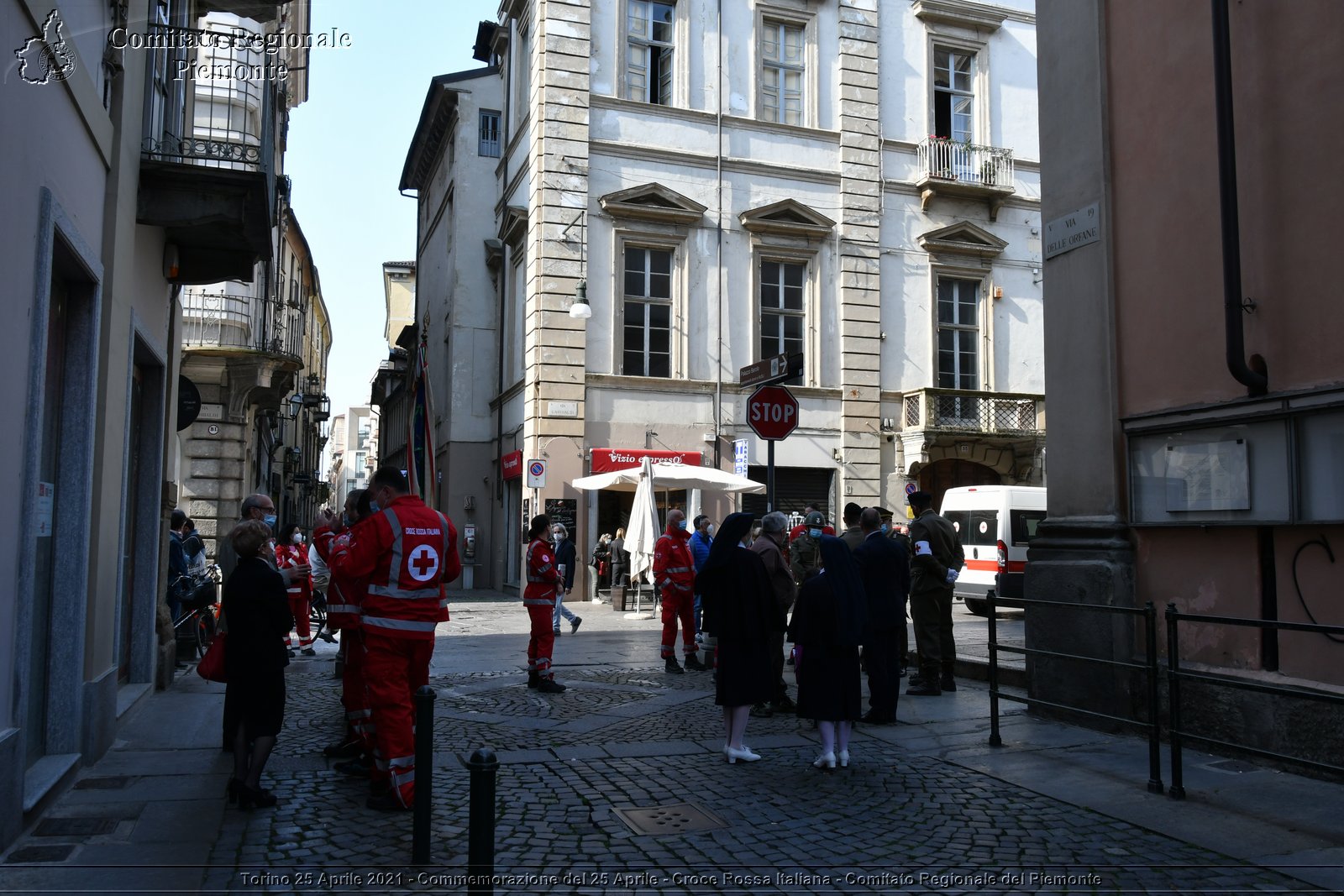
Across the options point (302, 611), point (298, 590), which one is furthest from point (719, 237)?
point (298, 590)

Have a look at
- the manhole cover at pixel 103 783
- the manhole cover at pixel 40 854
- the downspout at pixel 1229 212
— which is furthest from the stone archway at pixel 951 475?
the manhole cover at pixel 40 854

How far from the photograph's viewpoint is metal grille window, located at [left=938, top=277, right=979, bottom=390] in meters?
25.8

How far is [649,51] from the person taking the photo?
2412cm

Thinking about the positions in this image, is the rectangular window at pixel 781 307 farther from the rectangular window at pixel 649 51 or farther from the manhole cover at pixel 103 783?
the manhole cover at pixel 103 783

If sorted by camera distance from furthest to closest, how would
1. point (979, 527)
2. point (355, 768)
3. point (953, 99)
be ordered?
point (953, 99), point (979, 527), point (355, 768)

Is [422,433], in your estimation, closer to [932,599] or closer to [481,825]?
[932,599]

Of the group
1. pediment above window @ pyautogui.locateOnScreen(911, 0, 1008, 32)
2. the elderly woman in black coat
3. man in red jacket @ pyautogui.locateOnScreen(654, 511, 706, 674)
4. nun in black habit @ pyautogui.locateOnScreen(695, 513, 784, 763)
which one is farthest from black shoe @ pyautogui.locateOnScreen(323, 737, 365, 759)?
pediment above window @ pyautogui.locateOnScreen(911, 0, 1008, 32)

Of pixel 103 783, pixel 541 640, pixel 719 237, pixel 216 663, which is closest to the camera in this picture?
pixel 216 663

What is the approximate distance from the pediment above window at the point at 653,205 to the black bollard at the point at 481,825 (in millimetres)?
20407

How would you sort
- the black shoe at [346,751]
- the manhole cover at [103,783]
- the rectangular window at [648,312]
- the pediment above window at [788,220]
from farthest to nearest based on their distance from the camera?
the pediment above window at [788,220], the rectangular window at [648,312], the black shoe at [346,751], the manhole cover at [103,783]

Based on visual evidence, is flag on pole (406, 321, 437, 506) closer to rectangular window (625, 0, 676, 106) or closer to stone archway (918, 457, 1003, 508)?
rectangular window (625, 0, 676, 106)

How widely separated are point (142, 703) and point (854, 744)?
6132mm

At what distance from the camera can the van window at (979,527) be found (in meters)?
18.8

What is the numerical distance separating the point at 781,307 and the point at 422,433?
52.7 ft
